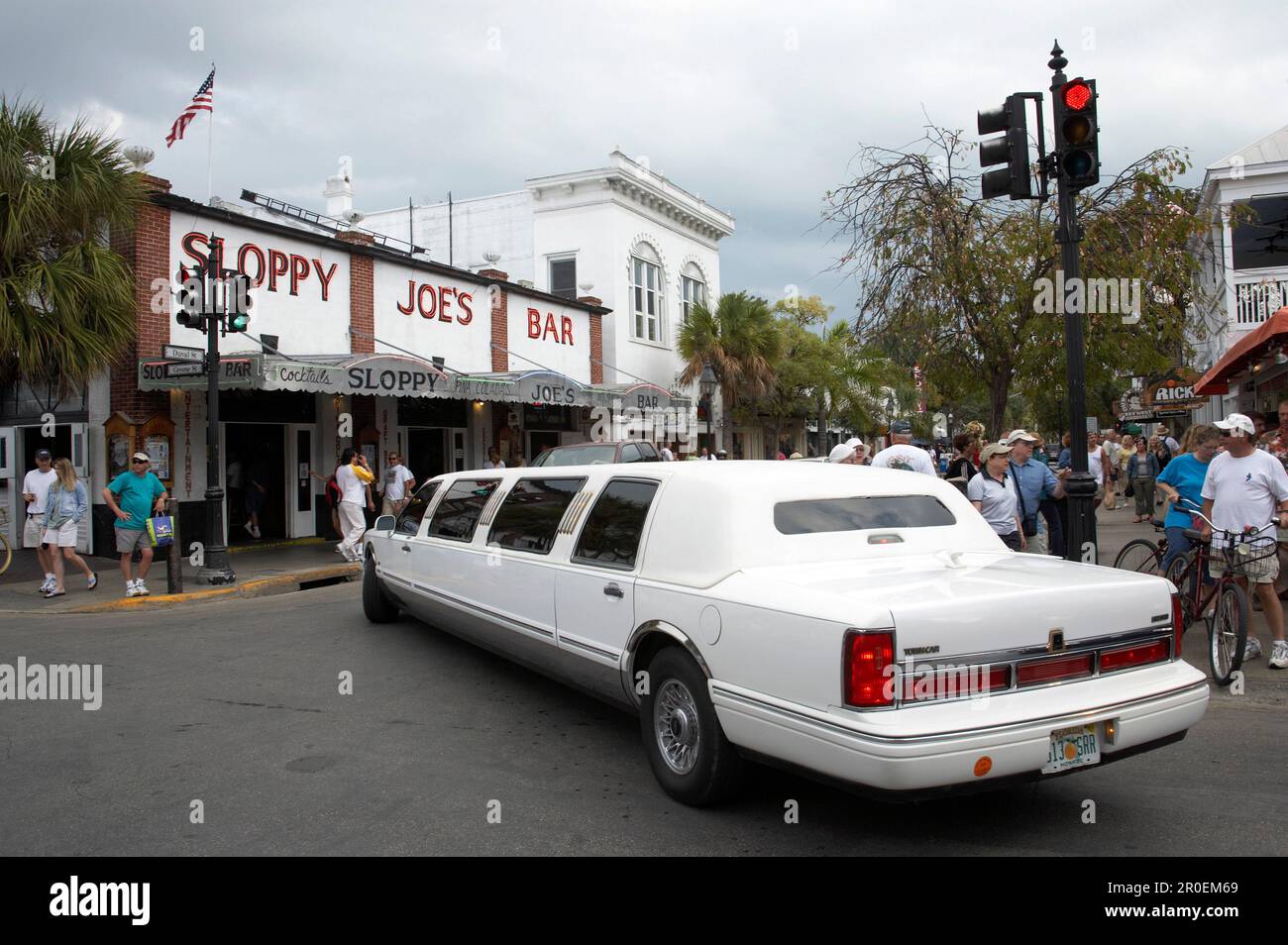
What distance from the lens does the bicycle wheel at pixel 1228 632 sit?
6.05 meters

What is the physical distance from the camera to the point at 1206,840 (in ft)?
12.5

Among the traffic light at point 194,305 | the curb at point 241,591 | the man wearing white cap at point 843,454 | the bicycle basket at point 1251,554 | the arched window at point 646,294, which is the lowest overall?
the curb at point 241,591

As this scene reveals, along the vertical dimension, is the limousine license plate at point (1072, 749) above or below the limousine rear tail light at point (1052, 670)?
below

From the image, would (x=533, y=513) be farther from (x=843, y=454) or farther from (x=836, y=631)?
(x=843, y=454)

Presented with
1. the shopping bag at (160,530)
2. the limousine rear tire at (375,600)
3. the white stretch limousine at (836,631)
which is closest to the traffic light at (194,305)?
the shopping bag at (160,530)

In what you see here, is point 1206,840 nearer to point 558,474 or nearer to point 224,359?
point 558,474

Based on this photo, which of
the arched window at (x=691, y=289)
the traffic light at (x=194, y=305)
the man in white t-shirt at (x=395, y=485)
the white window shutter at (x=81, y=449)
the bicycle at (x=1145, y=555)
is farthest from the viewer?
the arched window at (x=691, y=289)

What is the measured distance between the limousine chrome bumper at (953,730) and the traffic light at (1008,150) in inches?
183

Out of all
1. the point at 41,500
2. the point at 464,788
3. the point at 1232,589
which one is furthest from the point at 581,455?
the point at 464,788

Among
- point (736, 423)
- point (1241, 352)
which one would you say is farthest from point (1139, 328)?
point (736, 423)

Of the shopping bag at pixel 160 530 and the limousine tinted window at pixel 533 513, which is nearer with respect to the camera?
the limousine tinted window at pixel 533 513

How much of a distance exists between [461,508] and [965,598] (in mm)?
4583

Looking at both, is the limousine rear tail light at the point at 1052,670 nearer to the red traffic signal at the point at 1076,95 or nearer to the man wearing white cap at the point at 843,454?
the red traffic signal at the point at 1076,95

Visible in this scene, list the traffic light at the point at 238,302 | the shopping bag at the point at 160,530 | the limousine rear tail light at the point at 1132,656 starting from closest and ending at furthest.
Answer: the limousine rear tail light at the point at 1132,656, the shopping bag at the point at 160,530, the traffic light at the point at 238,302
